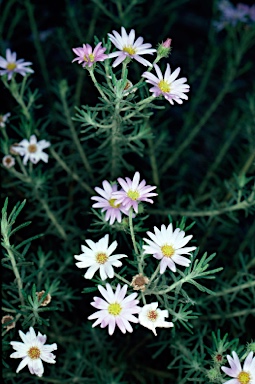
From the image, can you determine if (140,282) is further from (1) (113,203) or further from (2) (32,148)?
(2) (32,148)

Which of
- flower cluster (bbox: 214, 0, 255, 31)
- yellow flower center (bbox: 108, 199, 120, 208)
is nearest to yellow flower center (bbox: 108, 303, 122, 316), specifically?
yellow flower center (bbox: 108, 199, 120, 208)

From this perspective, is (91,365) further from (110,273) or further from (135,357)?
(110,273)

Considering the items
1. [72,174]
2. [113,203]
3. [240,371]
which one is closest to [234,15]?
[72,174]

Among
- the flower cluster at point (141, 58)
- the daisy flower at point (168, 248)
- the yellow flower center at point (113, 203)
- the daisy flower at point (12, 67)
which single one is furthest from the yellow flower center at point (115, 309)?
the daisy flower at point (12, 67)

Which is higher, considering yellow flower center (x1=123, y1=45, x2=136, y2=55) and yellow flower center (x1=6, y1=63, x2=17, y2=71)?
yellow flower center (x1=6, y1=63, x2=17, y2=71)

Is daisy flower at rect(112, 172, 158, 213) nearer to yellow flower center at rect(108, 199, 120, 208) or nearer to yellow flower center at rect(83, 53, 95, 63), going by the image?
yellow flower center at rect(108, 199, 120, 208)

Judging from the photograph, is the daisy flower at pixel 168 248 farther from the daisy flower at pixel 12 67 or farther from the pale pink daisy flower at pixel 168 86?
the daisy flower at pixel 12 67
